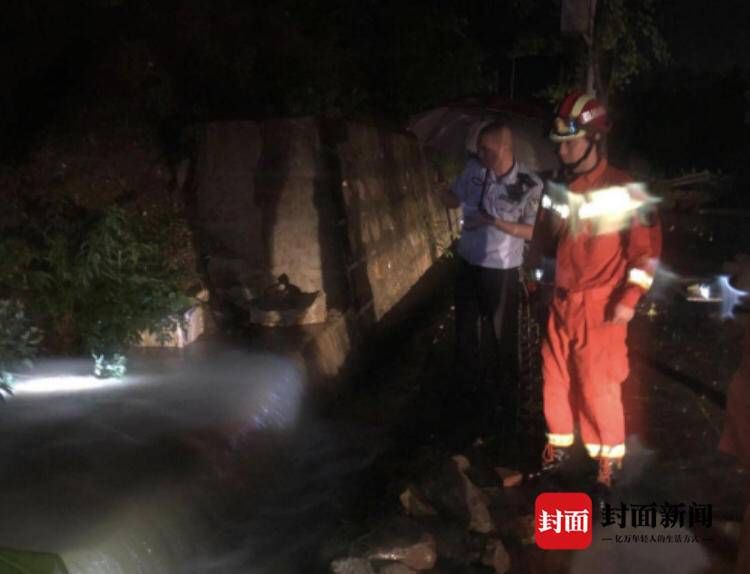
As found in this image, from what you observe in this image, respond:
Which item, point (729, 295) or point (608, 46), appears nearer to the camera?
point (729, 295)

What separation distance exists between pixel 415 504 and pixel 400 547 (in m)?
0.52

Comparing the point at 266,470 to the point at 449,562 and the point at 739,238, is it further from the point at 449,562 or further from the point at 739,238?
the point at 739,238

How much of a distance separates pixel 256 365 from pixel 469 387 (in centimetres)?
167

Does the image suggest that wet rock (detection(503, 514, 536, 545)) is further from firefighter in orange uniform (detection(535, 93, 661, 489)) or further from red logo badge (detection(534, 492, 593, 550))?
firefighter in orange uniform (detection(535, 93, 661, 489))

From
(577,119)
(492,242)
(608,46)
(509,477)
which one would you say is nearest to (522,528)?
(509,477)

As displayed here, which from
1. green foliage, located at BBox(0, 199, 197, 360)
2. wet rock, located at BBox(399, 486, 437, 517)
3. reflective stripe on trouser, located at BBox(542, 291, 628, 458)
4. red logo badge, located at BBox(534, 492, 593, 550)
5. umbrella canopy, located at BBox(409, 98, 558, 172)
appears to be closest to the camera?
red logo badge, located at BBox(534, 492, 593, 550)

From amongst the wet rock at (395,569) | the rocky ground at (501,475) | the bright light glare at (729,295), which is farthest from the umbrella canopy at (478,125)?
the wet rock at (395,569)

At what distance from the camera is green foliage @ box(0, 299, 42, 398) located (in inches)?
244

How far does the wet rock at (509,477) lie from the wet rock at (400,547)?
3.17 ft

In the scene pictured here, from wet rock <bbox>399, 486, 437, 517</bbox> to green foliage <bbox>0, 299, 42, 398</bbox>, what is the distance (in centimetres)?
302

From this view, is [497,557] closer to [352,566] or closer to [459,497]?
[459,497]

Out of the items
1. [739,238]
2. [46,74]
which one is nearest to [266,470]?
[46,74]

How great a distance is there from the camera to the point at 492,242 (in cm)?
629

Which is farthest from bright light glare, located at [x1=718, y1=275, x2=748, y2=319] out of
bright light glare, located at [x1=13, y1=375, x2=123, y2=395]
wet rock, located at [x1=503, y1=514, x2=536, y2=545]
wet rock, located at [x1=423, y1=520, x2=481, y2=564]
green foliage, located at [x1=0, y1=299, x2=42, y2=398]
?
green foliage, located at [x1=0, y1=299, x2=42, y2=398]
